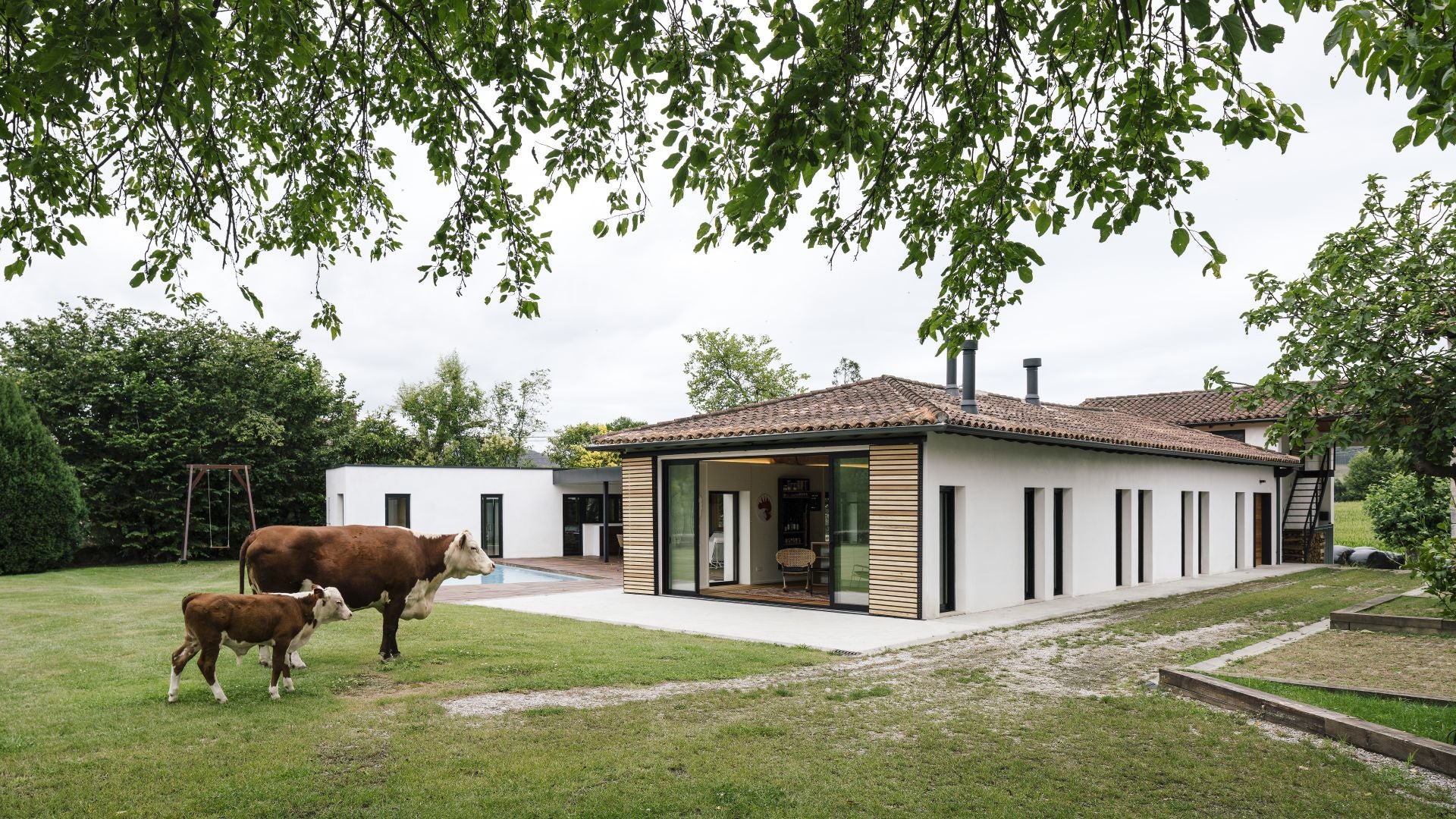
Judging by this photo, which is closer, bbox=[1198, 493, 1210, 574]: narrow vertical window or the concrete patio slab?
the concrete patio slab

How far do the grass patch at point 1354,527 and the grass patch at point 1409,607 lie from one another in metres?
14.9

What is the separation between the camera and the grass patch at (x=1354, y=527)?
100 feet

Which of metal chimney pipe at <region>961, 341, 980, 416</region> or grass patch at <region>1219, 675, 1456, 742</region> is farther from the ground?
metal chimney pipe at <region>961, 341, 980, 416</region>

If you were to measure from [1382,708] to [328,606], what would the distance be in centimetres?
862

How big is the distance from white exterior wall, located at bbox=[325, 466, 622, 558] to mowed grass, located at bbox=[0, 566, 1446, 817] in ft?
54.0

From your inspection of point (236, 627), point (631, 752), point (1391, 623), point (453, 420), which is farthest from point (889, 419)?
point (453, 420)

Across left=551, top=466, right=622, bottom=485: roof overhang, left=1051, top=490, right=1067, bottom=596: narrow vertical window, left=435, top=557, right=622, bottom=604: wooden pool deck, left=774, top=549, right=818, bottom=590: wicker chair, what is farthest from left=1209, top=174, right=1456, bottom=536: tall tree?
left=551, top=466, right=622, bottom=485: roof overhang

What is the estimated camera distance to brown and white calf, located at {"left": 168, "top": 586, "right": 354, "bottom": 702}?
22.6 ft

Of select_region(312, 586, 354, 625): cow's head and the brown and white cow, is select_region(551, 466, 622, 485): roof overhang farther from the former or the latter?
select_region(312, 586, 354, 625): cow's head

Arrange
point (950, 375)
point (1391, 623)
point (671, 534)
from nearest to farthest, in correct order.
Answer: point (1391, 623)
point (671, 534)
point (950, 375)

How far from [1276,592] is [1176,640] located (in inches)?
315

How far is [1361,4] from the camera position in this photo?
358 centimetres

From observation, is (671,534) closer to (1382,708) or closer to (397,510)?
(1382,708)

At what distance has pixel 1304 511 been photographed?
26531mm
